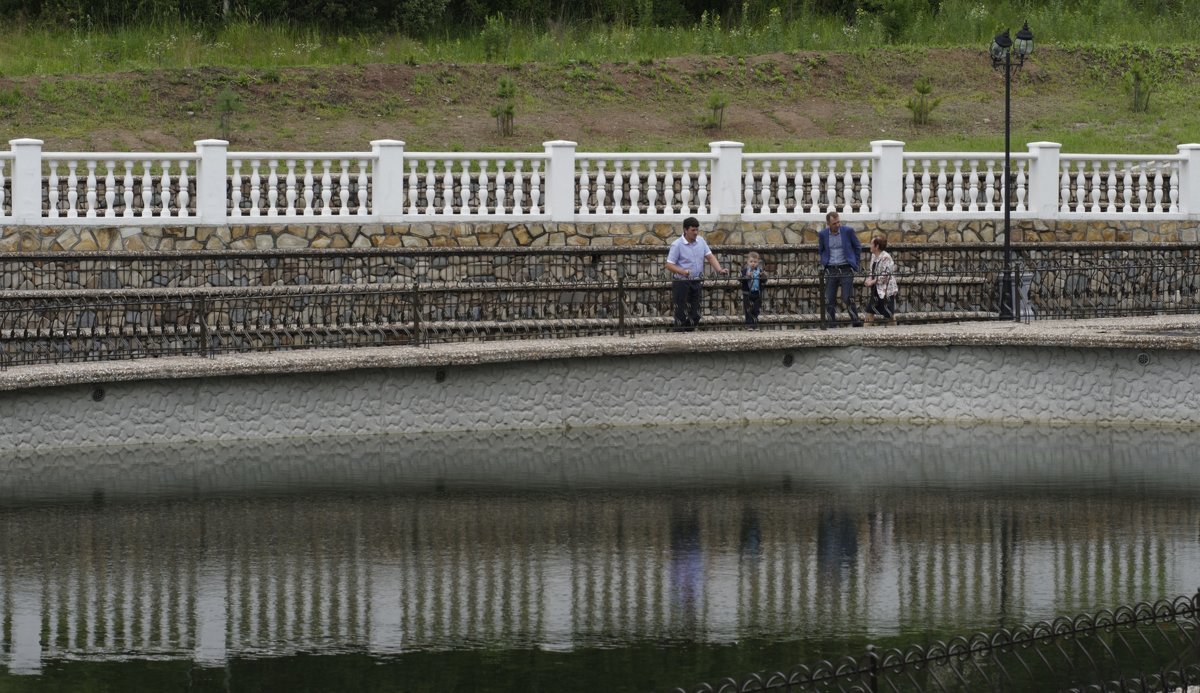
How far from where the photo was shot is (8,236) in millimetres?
23281

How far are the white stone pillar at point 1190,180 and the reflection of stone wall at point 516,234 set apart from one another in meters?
0.21

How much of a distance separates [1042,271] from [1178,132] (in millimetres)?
12288

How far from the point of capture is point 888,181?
84.6ft

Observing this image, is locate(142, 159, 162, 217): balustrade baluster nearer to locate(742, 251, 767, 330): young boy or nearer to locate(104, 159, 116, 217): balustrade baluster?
locate(104, 159, 116, 217): balustrade baluster

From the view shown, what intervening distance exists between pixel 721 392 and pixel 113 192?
7.60 meters

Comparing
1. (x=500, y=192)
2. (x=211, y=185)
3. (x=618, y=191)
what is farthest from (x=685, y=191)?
(x=211, y=185)

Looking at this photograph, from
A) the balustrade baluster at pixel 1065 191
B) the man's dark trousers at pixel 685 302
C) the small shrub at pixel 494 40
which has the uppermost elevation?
the small shrub at pixel 494 40

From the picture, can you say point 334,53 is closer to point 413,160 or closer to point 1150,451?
point 413,160

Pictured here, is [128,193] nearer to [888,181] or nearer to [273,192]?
[273,192]

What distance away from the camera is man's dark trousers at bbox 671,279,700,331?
22.4 meters

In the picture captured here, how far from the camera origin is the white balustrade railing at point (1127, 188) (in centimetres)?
2612

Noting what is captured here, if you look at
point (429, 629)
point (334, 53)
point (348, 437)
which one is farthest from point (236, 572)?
point (334, 53)

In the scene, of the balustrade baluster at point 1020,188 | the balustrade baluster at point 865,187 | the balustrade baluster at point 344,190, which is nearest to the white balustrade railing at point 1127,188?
the balustrade baluster at point 1020,188

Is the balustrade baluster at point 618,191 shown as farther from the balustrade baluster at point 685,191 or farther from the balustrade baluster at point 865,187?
the balustrade baluster at point 865,187
